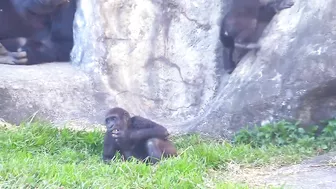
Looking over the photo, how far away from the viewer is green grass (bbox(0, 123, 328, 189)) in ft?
14.4

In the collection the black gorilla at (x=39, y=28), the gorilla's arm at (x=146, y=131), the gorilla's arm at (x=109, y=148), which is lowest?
the gorilla's arm at (x=109, y=148)

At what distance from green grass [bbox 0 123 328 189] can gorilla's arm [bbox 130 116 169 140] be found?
240 millimetres

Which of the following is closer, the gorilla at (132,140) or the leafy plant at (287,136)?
the gorilla at (132,140)

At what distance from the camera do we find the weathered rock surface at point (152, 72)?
6.52m

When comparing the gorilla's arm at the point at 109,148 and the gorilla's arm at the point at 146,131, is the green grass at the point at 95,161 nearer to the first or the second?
the gorilla's arm at the point at 109,148

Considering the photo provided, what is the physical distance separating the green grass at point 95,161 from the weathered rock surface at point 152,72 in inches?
23.6

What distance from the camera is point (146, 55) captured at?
7.38m

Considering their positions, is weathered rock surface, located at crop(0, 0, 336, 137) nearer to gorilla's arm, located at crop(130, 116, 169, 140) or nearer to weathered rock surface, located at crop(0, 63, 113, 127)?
weathered rock surface, located at crop(0, 63, 113, 127)

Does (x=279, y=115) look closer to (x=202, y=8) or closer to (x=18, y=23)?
(x=202, y=8)

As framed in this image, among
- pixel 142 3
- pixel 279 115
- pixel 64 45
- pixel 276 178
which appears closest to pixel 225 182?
pixel 276 178

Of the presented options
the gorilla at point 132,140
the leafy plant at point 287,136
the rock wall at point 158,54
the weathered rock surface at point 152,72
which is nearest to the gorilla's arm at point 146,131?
the gorilla at point 132,140

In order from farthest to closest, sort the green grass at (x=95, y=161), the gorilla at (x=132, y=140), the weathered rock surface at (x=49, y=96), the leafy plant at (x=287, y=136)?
the weathered rock surface at (x=49, y=96), the leafy plant at (x=287, y=136), the gorilla at (x=132, y=140), the green grass at (x=95, y=161)

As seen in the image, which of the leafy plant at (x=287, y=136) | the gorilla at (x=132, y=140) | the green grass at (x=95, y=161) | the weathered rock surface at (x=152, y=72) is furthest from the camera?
the weathered rock surface at (x=152, y=72)

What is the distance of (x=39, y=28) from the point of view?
821 centimetres
